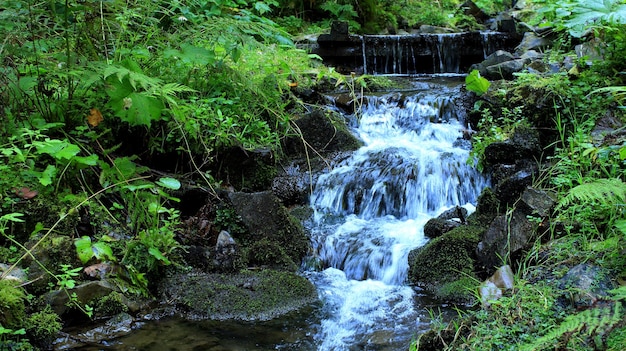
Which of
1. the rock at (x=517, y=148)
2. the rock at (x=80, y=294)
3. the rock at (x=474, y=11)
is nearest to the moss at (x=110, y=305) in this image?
the rock at (x=80, y=294)

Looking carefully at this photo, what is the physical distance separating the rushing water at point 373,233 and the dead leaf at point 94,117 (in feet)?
6.10

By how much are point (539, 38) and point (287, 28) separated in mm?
5106

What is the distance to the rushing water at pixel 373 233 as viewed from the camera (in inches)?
138

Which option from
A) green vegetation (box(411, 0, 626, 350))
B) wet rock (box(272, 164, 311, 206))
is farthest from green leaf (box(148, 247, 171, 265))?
green vegetation (box(411, 0, 626, 350))

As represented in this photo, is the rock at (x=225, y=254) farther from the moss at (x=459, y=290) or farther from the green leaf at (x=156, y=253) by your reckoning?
the moss at (x=459, y=290)

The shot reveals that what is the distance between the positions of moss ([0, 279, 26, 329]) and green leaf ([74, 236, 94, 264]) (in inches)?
19.0

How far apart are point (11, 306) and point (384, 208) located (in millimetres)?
3619

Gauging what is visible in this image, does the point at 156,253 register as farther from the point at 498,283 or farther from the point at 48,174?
the point at 498,283

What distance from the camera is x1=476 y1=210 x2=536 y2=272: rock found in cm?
387

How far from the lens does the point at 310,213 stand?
18.0ft

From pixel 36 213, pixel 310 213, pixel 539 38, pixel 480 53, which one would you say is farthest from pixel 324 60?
pixel 36 213

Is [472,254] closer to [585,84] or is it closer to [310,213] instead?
[310,213]

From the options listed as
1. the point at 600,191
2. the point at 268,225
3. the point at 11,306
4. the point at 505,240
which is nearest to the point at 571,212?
the point at 505,240

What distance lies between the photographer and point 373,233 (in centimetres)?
507
